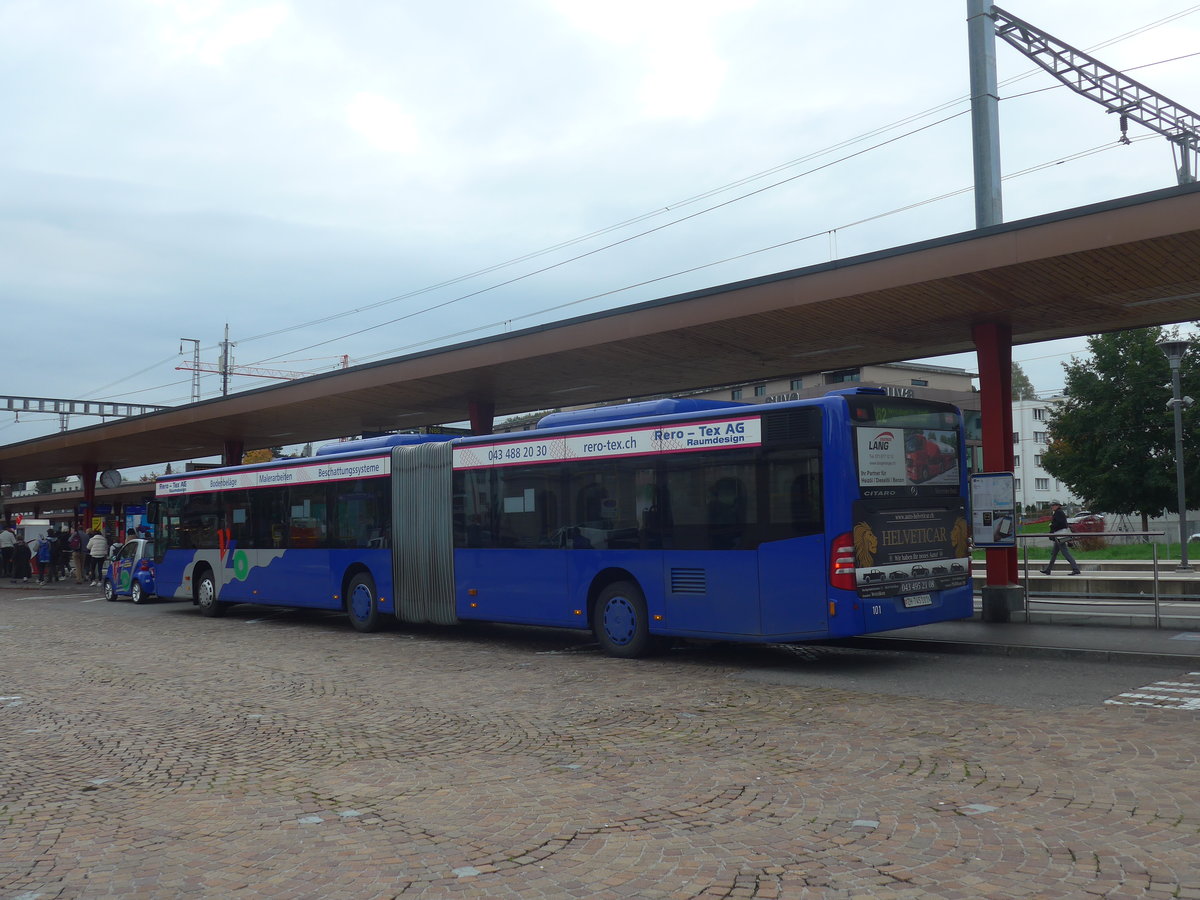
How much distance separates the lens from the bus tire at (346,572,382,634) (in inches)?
657

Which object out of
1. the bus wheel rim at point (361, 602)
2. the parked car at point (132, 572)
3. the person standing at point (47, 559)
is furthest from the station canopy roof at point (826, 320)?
the person standing at point (47, 559)

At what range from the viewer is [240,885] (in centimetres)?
489

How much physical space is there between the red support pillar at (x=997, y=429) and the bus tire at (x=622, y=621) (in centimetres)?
551

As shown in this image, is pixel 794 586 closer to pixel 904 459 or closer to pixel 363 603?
pixel 904 459

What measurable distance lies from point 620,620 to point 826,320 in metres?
5.84

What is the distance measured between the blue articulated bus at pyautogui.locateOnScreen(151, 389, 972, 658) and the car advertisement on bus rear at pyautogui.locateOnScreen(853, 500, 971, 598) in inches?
0.9

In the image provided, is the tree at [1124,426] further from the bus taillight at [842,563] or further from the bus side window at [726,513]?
the bus taillight at [842,563]

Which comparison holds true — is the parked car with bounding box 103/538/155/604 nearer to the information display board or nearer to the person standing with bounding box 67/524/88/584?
the person standing with bounding box 67/524/88/584

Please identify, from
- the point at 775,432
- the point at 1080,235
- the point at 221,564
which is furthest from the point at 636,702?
the point at 221,564

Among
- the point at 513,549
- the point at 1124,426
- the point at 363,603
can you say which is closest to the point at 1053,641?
the point at 513,549

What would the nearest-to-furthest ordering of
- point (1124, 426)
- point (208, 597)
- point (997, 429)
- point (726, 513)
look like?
point (726, 513)
point (997, 429)
point (208, 597)
point (1124, 426)

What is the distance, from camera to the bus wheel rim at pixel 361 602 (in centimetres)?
1675

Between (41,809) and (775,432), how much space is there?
25.1 feet

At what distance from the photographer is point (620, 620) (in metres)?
12.9
